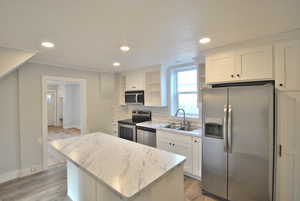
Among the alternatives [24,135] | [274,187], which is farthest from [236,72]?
[24,135]

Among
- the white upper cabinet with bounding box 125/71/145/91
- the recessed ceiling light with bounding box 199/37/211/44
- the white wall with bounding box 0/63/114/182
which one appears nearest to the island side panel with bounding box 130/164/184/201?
the recessed ceiling light with bounding box 199/37/211/44

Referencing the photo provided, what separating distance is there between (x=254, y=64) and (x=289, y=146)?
3.72 ft

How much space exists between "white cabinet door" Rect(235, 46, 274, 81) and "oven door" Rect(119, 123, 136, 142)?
2.61m

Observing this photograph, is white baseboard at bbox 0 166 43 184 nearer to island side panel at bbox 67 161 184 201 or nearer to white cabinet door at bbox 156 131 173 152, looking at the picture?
island side panel at bbox 67 161 184 201

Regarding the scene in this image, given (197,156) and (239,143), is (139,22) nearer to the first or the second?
(239,143)

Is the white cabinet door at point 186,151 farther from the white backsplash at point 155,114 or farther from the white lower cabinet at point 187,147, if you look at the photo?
the white backsplash at point 155,114

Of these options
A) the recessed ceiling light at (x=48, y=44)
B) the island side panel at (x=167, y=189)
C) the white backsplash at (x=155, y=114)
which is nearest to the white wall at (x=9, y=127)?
the recessed ceiling light at (x=48, y=44)

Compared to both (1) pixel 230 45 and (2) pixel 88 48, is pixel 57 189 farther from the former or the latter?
(1) pixel 230 45

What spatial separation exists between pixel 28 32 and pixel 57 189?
2.51 metres

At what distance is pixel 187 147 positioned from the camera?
109 inches

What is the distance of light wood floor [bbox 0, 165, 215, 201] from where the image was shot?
7.40 feet

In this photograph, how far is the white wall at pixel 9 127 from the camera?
267 cm

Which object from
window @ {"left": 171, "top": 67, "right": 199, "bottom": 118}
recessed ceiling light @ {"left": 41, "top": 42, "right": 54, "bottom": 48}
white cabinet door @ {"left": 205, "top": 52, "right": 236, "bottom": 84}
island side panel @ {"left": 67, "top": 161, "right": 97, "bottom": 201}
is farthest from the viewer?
window @ {"left": 171, "top": 67, "right": 199, "bottom": 118}

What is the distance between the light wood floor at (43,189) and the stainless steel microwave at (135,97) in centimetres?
215
